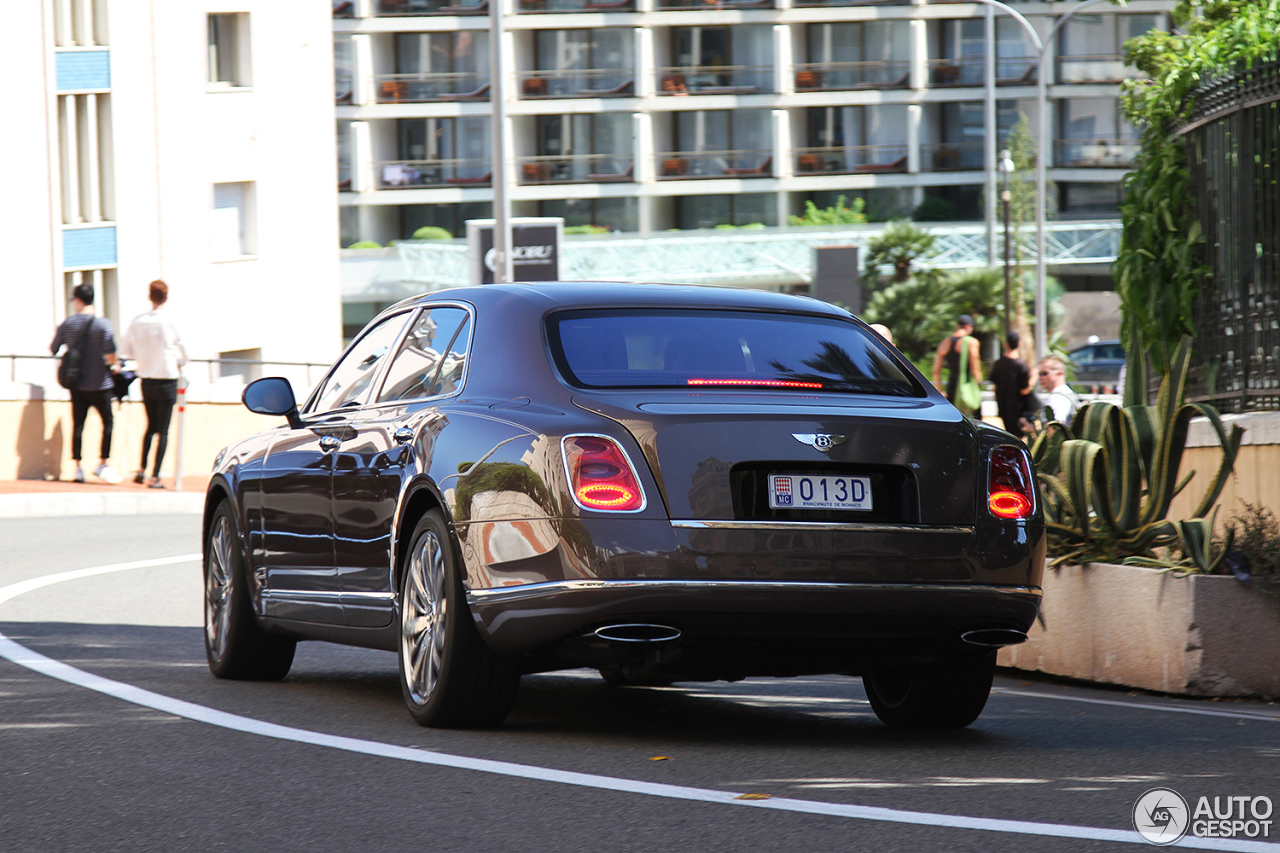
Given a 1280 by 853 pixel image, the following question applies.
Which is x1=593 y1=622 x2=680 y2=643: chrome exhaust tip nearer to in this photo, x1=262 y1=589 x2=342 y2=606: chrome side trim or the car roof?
the car roof

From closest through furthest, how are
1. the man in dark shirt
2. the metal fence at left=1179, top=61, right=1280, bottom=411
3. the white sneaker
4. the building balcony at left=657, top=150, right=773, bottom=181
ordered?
the metal fence at left=1179, top=61, right=1280, bottom=411
the man in dark shirt
the white sneaker
the building balcony at left=657, top=150, right=773, bottom=181

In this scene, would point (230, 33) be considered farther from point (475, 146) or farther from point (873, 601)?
point (873, 601)

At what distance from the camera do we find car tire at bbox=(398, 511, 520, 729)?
6523mm

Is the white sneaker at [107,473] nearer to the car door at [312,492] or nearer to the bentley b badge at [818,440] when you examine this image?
the car door at [312,492]

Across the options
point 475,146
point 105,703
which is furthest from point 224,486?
point 475,146

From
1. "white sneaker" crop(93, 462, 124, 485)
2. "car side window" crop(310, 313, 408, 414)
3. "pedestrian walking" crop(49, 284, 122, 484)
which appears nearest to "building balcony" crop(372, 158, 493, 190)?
"white sneaker" crop(93, 462, 124, 485)

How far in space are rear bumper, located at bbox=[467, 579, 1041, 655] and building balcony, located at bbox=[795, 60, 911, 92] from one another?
69.9 meters

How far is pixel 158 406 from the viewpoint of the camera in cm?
2048

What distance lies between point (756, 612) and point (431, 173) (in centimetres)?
6953

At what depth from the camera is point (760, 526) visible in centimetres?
613

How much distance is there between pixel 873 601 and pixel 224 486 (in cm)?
352

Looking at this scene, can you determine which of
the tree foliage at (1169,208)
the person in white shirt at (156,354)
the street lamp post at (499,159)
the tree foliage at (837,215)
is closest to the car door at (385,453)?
the tree foliage at (1169,208)

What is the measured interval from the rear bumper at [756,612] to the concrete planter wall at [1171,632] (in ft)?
6.16

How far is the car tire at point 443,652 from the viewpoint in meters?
6.52
